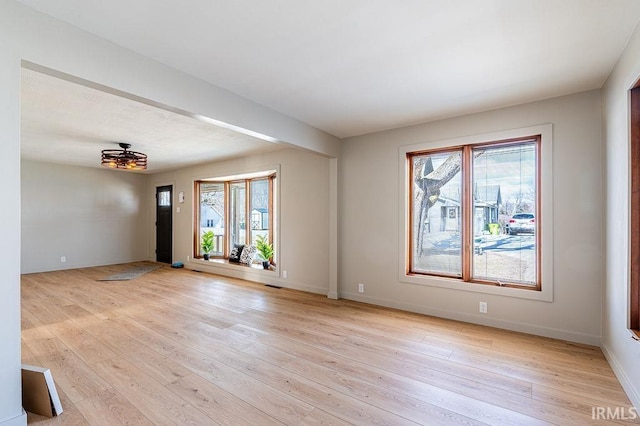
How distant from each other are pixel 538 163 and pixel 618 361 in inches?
77.1

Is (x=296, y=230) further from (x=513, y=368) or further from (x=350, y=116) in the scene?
(x=513, y=368)

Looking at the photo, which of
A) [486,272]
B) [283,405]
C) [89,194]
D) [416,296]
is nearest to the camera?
[283,405]

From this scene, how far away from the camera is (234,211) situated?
707 centimetres

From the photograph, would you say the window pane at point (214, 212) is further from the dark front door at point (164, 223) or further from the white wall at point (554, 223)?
the white wall at point (554, 223)

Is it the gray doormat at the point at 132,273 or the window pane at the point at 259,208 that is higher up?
the window pane at the point at 259,208

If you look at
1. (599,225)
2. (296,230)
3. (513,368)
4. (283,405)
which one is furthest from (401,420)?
(296,230)

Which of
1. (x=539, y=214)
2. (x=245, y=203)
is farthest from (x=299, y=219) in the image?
(x=539, y=214)

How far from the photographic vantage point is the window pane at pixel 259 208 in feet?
21.1

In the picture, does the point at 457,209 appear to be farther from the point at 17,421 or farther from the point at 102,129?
the point at 102,129

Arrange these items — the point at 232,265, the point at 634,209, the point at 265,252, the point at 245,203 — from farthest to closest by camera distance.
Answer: the point at 245,203 → the point at 232,265 → the point at 265,252 → the point at 634,209

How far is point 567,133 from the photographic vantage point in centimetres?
308

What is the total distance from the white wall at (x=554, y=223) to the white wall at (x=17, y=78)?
2.89 meters

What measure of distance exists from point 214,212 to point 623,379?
7180 mm

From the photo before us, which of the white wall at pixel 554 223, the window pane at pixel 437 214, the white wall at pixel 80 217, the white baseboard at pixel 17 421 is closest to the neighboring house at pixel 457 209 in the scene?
the window pane at pixel 437 214
